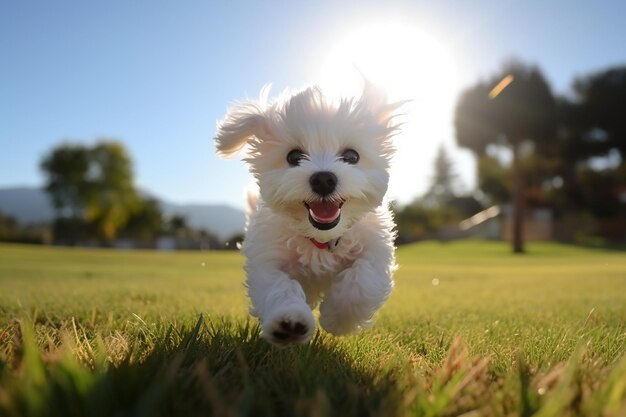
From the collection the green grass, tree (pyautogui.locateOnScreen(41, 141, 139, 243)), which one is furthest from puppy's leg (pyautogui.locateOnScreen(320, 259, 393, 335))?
tree (pyautogui.locateOnScreen(41, 141, 139, 243))

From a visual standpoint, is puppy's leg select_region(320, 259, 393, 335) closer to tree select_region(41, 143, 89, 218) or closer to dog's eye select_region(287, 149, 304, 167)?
A: dog's eye select_region(287, 149, 304, 167)

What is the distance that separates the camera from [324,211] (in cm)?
311

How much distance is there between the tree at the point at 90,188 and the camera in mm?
60438

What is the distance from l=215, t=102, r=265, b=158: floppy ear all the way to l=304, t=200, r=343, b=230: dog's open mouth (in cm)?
81

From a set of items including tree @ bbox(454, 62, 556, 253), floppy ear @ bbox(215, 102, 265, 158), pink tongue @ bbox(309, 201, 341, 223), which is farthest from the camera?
tree @ bbox(454, 62, 556, 253)

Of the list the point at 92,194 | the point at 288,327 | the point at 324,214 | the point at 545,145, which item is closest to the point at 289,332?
the point at 288,327

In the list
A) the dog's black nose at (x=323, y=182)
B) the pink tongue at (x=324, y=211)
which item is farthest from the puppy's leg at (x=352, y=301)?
the dog's black nose at (x=323, y=182)

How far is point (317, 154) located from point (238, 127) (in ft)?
2.28

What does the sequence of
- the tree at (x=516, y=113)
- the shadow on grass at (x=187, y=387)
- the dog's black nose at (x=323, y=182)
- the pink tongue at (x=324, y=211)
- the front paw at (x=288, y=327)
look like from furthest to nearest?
1. the tree at (x=516, y=113)
2. the pink tongue at (x=324, y=211)
3. the dog's black nose at (x=323, y=182)
4. the front paw at (x=288, y=327)
5. the shadow on grass at (x=187, y=387)

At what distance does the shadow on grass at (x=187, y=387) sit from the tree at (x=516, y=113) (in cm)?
3127

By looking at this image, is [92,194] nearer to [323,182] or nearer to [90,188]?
[90,188]

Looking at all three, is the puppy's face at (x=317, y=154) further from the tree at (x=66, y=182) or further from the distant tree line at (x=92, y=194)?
the tree at (x=66, y=182)

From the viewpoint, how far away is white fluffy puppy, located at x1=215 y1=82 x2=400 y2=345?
A: 3.09 m

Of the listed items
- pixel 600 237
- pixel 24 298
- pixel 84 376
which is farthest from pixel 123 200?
pixel 84 376
